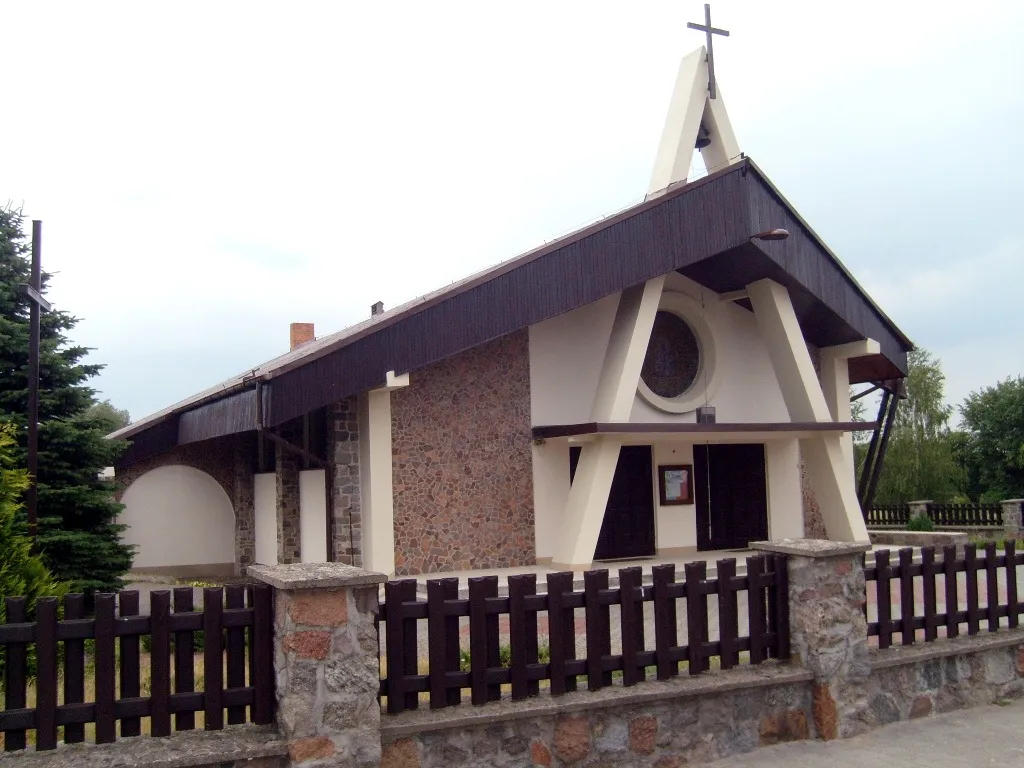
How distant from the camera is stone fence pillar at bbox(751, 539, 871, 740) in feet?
21.9

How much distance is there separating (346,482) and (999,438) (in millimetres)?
31180

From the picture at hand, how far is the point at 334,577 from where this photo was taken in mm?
5137

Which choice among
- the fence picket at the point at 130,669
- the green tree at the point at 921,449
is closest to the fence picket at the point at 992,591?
the fence picket at the point at 130,669

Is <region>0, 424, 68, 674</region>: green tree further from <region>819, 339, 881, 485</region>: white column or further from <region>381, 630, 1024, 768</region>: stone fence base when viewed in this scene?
<region>819, 339, 881, 485</region>: white column

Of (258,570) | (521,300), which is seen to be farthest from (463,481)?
(258,570)

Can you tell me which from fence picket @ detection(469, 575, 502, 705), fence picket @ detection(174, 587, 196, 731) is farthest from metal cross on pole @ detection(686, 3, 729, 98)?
fence picket @ detection(174, 587, 196, 731)

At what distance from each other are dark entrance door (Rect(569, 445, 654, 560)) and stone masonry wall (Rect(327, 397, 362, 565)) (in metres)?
4.53

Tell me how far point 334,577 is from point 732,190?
37.5 feet

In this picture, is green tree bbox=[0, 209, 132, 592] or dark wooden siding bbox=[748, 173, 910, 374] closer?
green tree bbox=[0, 209, 132, 592]

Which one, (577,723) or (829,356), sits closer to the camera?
(577,723)

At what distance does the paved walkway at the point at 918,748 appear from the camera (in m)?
6.22

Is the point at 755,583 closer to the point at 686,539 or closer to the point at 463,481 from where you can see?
the point at 463,481

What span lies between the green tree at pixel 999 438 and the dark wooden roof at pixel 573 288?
841 inches

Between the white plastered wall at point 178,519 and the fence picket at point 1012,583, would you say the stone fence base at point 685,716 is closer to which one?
the fence picket at point 1012,583
